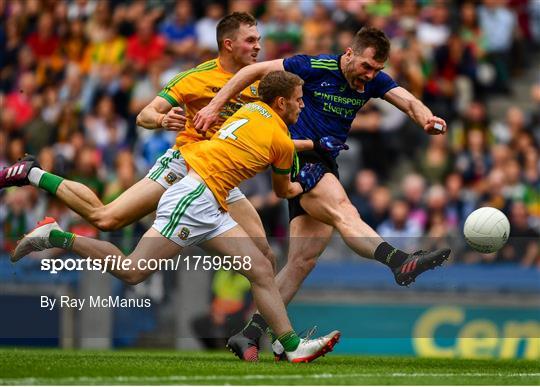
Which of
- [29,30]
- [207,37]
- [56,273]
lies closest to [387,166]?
[207,37]

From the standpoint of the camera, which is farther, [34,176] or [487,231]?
[487,231]

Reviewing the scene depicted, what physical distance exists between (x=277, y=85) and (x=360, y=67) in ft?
3.28

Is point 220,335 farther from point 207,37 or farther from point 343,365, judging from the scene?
point 207,37

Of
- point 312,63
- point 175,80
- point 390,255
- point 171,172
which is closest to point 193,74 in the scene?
point 175,80

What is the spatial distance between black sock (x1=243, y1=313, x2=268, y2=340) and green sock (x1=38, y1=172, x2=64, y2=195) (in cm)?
196

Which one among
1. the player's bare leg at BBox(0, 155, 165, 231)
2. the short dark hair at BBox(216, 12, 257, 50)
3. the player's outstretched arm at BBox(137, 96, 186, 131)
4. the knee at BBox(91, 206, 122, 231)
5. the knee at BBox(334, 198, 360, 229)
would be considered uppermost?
the short dark hair at BBox(216, 12, 257, 50)

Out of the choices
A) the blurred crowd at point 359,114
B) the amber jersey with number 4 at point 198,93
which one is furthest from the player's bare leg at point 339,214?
the blurred crowd at point 359,114

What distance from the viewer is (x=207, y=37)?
20438 millimetres

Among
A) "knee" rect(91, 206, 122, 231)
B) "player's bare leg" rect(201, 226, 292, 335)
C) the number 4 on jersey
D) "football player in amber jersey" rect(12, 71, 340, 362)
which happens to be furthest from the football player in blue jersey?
"knee" rect(91, 206, 122, 231)

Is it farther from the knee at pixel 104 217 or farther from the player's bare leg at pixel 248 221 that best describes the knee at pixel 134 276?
the player's bare leg at pixel 248 221

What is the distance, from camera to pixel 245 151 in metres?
11.2

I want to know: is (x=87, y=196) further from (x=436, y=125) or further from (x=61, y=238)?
(x=436, y=125)

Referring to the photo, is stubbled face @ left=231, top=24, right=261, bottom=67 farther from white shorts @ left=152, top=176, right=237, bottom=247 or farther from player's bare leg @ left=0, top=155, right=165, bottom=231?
white shorts @ left=152, top=176, right=237, bottom=247

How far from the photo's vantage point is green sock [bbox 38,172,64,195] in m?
11.9
